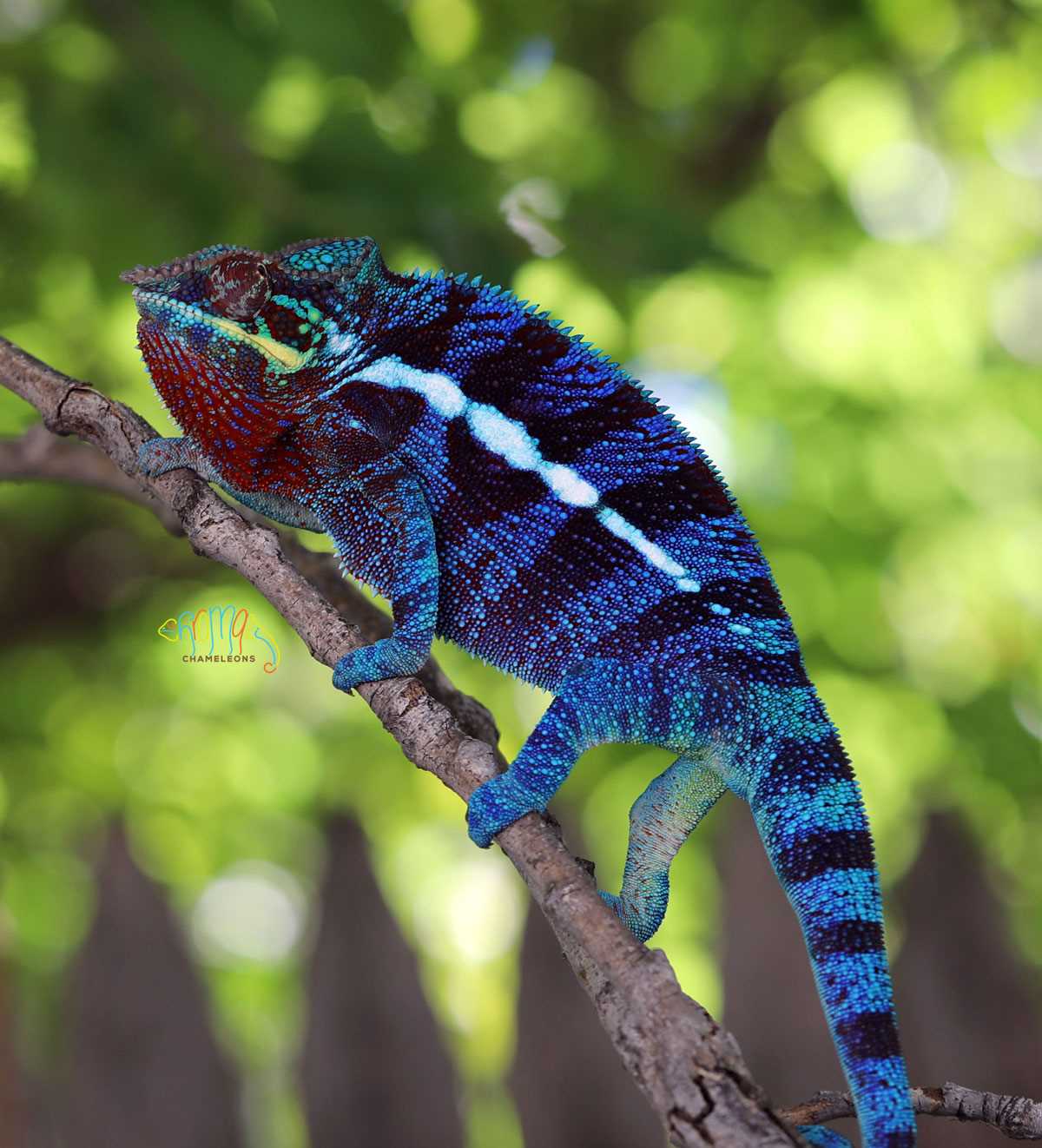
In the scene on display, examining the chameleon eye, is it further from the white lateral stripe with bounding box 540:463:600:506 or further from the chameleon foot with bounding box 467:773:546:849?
the chameleon foot with bounding box 467:773:546:849

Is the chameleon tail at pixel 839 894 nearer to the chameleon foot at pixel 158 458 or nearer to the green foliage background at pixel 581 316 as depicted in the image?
the chameleon foot at pixel 158 458

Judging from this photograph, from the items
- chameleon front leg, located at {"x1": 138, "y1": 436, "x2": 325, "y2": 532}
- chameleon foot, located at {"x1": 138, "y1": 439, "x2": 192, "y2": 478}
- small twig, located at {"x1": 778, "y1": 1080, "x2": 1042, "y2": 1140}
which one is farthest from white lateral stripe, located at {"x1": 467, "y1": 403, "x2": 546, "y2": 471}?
small twig, located at {"x1": 778, "y1": 1080, "x2": 1042, "y2": 1140}

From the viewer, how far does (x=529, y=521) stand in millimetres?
2328

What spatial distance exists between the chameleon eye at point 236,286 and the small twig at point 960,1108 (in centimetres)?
175

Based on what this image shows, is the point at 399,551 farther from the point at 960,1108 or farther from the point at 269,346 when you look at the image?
the point at 960,1108

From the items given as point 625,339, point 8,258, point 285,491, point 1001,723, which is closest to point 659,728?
point 285,491

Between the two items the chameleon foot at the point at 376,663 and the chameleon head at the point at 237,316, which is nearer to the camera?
the chameleon foot at the point at 376,663

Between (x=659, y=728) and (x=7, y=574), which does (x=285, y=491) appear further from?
(x=7, y=574)

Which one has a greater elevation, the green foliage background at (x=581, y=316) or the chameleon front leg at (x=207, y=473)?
the green foliage background at (x=581, y=316)

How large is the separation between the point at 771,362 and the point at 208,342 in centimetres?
315

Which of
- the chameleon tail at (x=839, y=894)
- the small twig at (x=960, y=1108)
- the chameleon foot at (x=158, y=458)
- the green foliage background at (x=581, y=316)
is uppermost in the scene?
the green foliage background at (x=581, y=316)

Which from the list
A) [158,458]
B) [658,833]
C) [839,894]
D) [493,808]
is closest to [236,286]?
[158,458]

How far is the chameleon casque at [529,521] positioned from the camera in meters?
2.06
